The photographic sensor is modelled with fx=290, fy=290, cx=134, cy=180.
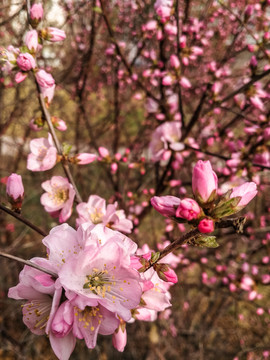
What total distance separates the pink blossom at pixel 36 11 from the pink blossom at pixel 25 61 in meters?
0.23

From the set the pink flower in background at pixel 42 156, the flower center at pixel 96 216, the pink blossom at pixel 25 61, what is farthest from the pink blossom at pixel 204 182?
the pink blossom at pixel 25 61

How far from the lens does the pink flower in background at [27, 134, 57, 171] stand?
141 centimetres

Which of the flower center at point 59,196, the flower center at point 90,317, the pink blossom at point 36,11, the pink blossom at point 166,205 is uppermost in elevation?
the pink blossom at point 36,11

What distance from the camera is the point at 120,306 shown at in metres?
0.88

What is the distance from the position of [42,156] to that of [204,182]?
1.12 m

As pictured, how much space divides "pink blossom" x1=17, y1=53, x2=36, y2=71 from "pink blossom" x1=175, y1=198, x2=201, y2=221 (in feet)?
3.14

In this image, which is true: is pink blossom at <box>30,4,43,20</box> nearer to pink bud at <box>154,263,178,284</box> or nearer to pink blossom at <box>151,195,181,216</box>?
pink blossom at <box>151,195,181,216</box>

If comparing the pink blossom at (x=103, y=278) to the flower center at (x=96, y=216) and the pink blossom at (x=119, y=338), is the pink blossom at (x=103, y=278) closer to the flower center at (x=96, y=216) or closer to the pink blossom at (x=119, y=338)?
the pink blossom at (x=119, y=338)

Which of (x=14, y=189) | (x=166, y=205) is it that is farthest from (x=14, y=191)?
(x=166, y=205)

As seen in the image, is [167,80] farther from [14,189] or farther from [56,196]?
[14,189]

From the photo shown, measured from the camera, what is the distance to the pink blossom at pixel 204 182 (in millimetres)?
843

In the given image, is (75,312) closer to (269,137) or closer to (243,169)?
(243,169)

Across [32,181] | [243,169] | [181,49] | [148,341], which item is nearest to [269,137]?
[243,169]

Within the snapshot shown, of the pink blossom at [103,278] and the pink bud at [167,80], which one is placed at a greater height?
the pink bud at [167,80]
